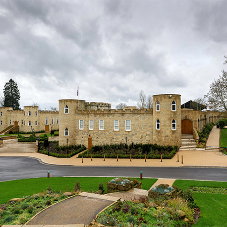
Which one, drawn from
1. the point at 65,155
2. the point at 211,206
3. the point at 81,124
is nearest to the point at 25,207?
the point at 211,206

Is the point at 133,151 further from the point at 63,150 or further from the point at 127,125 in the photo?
the point at 63,150

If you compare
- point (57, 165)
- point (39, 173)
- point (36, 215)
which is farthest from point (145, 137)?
point (36, 215)

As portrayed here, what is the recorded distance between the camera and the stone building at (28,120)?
53562mm

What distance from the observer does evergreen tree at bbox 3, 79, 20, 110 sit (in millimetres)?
71688

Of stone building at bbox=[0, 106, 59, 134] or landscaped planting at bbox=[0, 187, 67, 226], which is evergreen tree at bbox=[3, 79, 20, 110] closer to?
stone building at bbox=[0, 106, 59, 134]

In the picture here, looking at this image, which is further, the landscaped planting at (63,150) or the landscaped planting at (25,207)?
the landscaped planting at (63,150)

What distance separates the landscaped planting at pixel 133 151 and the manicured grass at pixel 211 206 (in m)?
11.9

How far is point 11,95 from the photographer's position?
71.9m

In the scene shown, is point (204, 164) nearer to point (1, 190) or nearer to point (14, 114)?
point (1, 190)

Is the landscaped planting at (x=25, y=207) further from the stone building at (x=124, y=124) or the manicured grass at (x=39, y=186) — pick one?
the stone building at (x=124, y=124)

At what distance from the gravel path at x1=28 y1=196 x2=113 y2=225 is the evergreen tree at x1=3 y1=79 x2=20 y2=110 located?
7204 cm

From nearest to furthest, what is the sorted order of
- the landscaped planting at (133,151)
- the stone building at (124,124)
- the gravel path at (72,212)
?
the gravel path at (72,212), the landscaped planting at (133,151), the stone building at (124,124)

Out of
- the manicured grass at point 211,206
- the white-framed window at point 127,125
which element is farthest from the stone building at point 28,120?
the manicured grass at point 211,206

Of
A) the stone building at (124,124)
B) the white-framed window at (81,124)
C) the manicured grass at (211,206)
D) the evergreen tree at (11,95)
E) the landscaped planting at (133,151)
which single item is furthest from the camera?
the evergreen tree at (11,95)
